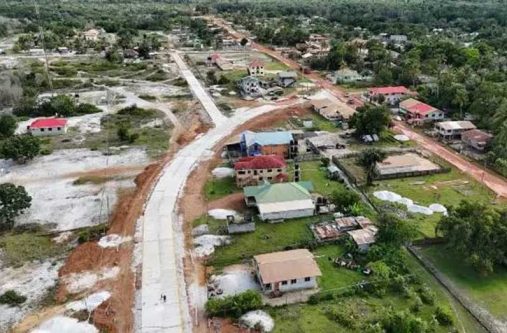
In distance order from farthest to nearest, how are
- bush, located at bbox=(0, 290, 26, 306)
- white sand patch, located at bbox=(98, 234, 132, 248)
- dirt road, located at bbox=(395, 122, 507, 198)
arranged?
dirt road, located at bbox=(395, 122, 507, 198), white sand patch, located at bbox=(98, 234, 132, 248), bush, located at bbox=(0, 290, 26, 306)

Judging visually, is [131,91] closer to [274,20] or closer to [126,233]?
[126,233]

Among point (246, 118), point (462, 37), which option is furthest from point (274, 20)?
point (246, 118)

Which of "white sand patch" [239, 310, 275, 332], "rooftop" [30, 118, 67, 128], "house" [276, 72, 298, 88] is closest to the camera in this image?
"white sand patch" [239, 310, 275, 332]

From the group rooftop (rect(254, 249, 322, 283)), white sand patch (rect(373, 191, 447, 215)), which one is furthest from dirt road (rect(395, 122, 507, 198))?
rooftop (rect(254, 249, 322, 283))

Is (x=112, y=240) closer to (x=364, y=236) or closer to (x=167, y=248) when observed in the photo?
(x=167, y=248)

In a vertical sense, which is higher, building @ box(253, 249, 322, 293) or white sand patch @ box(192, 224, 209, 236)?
building @ box(253, 249, 322, 293)

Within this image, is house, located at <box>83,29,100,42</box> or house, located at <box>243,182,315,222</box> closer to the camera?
house, located at <box>243,182,315,222</box>

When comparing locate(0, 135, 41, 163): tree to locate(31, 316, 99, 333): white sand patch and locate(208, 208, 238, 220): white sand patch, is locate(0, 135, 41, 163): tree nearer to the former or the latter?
locate(208, 208, 238, 220): white sand patch

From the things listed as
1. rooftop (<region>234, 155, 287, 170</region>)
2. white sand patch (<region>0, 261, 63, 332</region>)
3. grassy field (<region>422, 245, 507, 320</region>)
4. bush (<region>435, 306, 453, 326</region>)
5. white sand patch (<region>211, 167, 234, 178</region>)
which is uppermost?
rooftop (<region>234, 155, 287, 170</region>)
